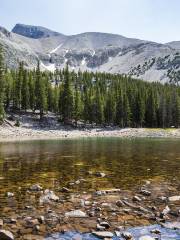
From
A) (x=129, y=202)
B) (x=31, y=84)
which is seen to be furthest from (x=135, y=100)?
(x=129, y=202)

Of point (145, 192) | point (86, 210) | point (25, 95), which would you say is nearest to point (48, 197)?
point (86, 210)

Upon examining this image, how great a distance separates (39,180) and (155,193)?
711 cm

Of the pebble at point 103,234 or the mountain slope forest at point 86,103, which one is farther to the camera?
the mountain slope forest at point 86,103

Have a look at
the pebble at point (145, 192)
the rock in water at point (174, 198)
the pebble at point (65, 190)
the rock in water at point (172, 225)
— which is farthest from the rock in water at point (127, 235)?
the pebble at point (65, 190)

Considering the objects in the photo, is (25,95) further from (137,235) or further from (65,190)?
(137,235)

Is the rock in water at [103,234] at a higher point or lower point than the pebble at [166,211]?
lower

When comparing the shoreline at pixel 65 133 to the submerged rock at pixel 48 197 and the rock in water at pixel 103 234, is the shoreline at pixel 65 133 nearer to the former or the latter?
the submerged rock at pixel 48 197

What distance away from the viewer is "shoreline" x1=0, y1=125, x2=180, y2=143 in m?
75.7

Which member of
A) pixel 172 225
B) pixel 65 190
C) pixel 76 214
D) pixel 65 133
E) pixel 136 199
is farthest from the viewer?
pixel 65 133

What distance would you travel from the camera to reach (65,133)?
301ft

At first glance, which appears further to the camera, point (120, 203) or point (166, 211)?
point (120, 203)

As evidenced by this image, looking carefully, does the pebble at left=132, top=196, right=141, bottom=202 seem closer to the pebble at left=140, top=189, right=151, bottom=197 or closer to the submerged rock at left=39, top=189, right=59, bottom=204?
the pebble at left=140, top=189, right=151, bottom=197

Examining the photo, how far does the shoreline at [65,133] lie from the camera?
75.7 metres

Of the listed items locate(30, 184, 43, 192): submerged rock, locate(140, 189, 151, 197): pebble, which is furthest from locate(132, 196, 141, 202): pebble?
locate(30, 184, 43, 192): submerged rock
